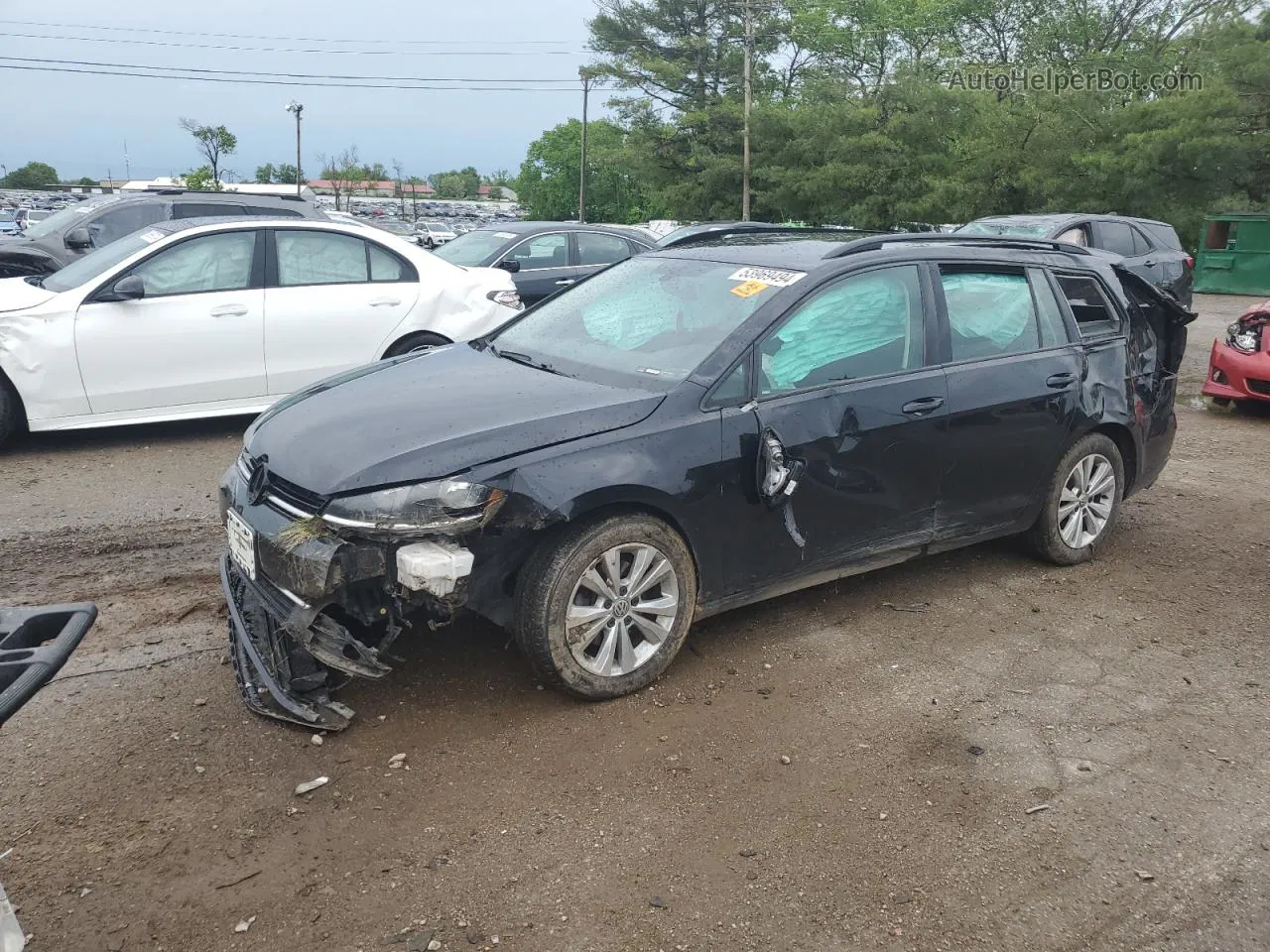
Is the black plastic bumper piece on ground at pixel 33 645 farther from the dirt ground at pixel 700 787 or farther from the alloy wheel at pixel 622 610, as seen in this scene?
the alloy wheel at pixel 622 610

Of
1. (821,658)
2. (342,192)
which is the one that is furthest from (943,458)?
(342,192)

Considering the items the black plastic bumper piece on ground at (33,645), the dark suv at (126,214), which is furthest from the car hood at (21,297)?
the black plastic bumper piece on ground at (33,645)

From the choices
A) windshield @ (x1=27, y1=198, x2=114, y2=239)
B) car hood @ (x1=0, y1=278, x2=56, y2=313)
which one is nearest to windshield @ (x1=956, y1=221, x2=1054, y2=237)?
car hood @ (x1=0, y1=278, x2=56, y2=313)

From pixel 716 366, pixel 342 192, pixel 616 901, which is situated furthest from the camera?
pixel 342 192

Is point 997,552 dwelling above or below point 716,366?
below

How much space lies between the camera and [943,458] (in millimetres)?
4684

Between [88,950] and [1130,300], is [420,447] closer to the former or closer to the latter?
[88,950]

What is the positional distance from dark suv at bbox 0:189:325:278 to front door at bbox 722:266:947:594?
29.1ft

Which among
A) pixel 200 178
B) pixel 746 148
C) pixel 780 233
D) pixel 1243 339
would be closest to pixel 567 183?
pixel 200 178

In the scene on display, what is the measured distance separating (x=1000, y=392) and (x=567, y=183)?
87.6 metres

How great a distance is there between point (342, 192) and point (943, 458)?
99965 mm

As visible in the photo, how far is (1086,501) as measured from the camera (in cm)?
543

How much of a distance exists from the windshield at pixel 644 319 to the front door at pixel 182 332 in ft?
Result: 10.6

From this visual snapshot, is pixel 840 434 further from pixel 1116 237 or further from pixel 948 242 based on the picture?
pixel 1116 237
